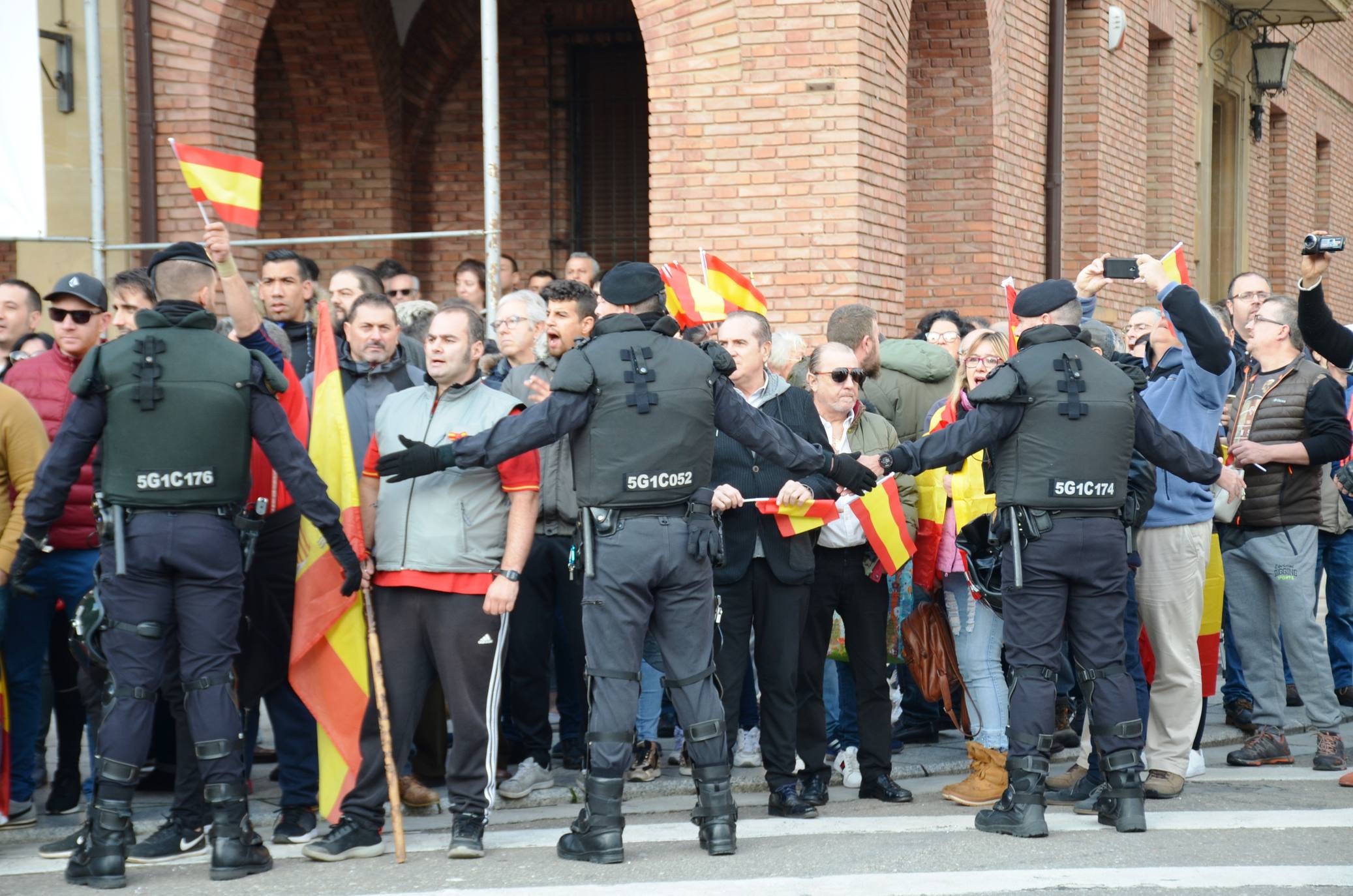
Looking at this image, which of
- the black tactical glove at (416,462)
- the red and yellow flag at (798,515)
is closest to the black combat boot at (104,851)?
the black tactical glove at (416,462)

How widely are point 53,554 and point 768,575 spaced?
2.87 meters

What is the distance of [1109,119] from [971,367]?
28.2ft

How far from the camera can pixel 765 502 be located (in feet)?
20.2

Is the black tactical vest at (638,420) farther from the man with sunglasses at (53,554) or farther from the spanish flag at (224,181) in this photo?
the spanish flag at (224,181)

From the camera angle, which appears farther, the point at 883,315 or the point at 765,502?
the point at 883,315

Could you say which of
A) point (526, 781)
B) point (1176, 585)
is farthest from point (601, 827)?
point (1176, 585)

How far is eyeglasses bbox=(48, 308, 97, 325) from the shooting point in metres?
6.29

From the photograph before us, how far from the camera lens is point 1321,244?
653cm

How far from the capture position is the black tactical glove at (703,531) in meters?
5.64

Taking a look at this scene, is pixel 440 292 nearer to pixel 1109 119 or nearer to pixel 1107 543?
pixel 1109 119

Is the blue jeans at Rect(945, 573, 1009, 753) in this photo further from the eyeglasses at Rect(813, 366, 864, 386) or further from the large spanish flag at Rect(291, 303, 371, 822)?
the large spanish flag at Rect(291, 303, 371, 822)

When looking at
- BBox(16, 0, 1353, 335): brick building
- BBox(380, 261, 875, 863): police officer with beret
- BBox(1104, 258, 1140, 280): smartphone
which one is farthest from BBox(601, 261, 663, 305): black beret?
BBox(16, 0, 1353, 335): brick building

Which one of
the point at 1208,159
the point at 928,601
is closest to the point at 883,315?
the point at 928,601

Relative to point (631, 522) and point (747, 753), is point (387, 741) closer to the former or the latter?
point (631, 522)
